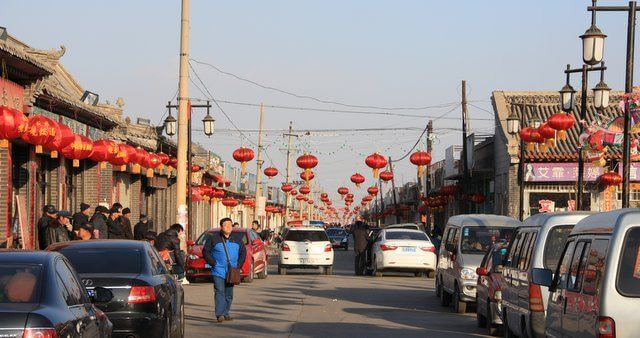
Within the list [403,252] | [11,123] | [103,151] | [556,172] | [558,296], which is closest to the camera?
[558,296]

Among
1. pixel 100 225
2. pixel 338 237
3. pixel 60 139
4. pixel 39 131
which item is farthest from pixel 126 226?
pixel 338 237

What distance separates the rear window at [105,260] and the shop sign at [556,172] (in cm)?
3753

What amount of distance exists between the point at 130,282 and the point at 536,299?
4.66 metres

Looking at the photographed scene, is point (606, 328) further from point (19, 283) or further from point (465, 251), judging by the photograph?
point (465, 251)

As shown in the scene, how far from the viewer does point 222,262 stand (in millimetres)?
20484

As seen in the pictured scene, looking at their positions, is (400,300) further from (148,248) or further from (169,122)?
(169,122)

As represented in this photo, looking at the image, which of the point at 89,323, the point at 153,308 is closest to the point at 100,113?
the point at 153,308

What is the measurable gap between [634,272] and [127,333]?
6483 millimetres

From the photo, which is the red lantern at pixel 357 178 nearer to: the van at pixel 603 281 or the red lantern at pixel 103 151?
the red lantern at pixel 103 151

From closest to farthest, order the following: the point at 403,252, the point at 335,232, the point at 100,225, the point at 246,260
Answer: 1. the point at 100,225
2. the point at 246,260
3. the point at 403,252
4. the point at 335,232

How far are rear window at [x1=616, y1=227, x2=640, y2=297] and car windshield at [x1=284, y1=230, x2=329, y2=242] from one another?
97.3 ft

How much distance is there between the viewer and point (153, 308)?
1397cm

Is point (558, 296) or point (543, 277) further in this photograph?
point (543, 277)

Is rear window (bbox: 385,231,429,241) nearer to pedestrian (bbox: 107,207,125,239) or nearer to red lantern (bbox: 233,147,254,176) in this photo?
red lantern (bbox: 233,147,254,176)
